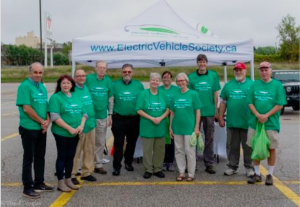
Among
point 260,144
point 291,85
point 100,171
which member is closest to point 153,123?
point 100,171

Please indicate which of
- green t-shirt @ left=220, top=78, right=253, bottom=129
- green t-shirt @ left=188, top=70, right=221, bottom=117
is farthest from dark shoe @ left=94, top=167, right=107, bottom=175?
green t-shirt @ left=220, top=78, right=253, bottom=129

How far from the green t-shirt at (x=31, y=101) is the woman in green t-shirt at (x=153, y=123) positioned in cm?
162

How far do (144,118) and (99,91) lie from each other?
2.97ft

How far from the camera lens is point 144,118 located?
6.20 m

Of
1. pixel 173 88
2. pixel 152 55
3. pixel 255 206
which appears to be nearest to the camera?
pixel 255 206

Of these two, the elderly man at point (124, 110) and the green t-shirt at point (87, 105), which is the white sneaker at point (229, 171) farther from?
the green t-shirt at point (87, 105)

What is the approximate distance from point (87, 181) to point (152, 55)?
99.5 inches

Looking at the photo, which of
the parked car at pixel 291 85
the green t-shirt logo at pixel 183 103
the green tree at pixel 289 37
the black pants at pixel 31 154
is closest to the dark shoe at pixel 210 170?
the green t-shirt logo at pixel 183 103

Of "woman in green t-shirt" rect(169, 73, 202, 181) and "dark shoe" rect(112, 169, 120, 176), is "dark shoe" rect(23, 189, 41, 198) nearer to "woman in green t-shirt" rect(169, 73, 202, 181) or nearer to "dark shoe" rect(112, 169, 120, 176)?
"dark shoe" rect(112, 169, 120, 176)

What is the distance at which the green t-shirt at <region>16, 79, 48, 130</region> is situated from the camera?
5.00 m

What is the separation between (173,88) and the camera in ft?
21.3

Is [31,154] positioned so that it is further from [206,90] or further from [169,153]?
[206,90]

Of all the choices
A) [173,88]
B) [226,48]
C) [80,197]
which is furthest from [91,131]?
[226,48]

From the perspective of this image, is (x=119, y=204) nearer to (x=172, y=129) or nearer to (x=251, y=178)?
(x=172, y=129)
